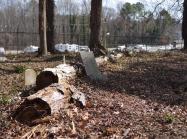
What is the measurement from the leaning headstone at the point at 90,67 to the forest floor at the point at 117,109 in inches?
13.9

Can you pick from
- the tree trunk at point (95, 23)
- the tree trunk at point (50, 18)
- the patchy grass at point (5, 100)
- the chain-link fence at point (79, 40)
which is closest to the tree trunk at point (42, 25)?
the tree trunk at point (95, 23)

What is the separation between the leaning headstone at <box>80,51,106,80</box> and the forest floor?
35cm

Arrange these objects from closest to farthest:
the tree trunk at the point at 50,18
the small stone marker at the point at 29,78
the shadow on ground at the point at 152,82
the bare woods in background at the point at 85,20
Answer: the shadow on ground at the point at 152,82, the small stone marker at the point at 29,78, the tree trunk at the point at 50,18, the bare woods in background at the point at 85,20

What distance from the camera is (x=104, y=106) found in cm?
1058

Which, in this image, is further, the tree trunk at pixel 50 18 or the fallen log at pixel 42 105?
the tree trunk at pixel 50 18

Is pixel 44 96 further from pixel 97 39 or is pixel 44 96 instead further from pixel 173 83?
pixel 97 39

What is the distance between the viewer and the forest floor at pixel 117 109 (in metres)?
8.73

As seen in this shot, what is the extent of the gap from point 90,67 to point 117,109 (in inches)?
169

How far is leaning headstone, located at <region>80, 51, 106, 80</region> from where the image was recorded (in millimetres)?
14291

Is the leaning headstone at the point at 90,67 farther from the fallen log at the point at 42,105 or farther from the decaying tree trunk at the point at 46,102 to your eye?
the fallen log at the point at 42,105

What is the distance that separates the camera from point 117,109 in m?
10.4

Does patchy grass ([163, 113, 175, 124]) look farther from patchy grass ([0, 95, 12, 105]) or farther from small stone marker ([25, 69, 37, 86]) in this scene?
small stone marker ([25, 69, 37, 86])

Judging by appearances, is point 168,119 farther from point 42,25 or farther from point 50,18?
point 50,18

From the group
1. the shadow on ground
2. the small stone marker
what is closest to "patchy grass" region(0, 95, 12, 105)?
the small stone marker
